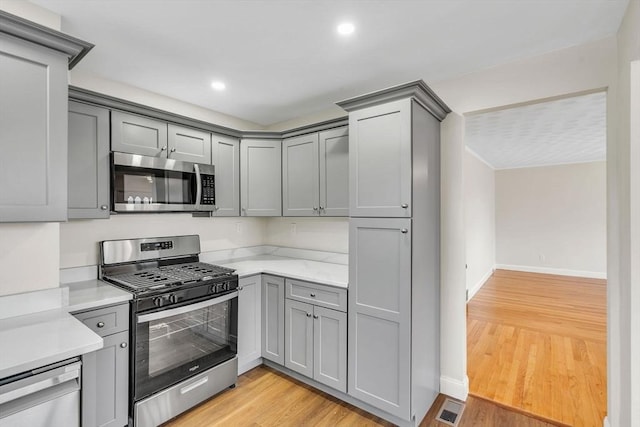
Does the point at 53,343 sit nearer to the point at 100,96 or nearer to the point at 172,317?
the point at 172,317

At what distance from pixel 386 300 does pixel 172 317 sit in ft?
4.97

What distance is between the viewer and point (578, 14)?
1.72 meters

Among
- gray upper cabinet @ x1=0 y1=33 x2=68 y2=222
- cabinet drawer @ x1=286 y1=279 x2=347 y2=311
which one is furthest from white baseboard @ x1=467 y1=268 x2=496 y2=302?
gray upper cabinet @ x1=0 y1=33 x2=68 y2=222

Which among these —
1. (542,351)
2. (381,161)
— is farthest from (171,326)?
(542,351)

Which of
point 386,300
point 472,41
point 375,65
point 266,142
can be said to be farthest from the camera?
point 266,142

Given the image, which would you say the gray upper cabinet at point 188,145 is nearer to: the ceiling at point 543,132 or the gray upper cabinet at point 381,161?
the gray upper cabinet at point 381,161

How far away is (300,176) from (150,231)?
1467 mm

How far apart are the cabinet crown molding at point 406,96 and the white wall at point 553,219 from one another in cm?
630

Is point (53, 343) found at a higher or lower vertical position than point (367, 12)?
lower

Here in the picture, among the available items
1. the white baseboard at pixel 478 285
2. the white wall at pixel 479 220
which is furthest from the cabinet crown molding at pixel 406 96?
the white baseboard at pixel 478 285

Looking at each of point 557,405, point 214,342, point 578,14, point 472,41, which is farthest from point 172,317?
point 578,14

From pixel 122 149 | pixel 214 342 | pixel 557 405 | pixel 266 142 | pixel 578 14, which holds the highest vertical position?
pixel 578 14

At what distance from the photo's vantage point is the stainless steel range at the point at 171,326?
2.04 m

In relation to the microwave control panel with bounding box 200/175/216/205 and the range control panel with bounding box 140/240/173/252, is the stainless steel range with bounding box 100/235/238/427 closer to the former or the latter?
the range control panel with bounding box 140/240/173/252
